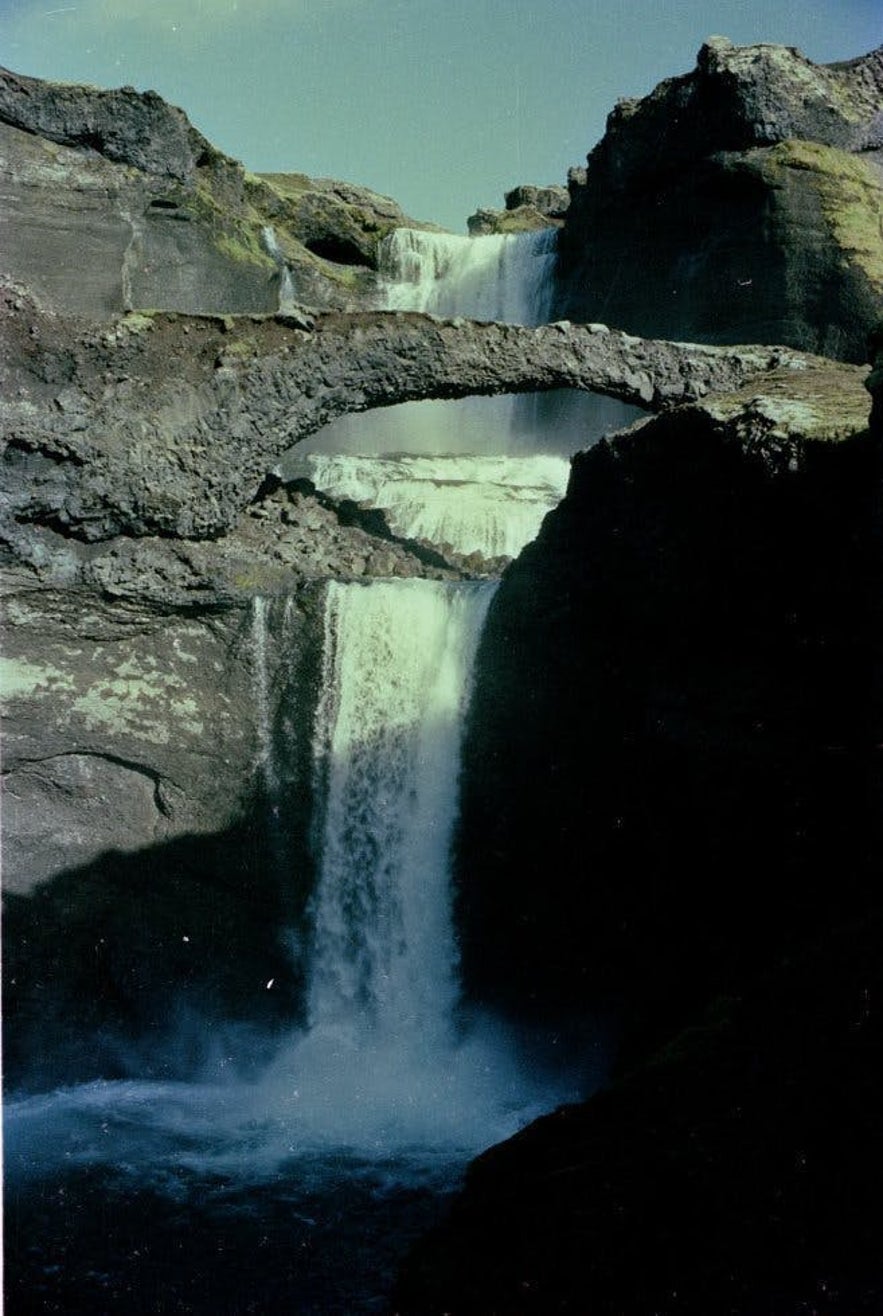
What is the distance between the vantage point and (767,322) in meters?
17.0

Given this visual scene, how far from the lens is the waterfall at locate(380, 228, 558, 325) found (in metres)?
20.8

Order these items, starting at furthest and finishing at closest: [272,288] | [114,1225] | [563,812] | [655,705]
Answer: [272,288]
[563,812]
[655,705]
[114,1225]

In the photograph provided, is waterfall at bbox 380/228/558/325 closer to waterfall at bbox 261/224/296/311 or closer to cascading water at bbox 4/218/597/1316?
waterfall at bbox 261/224/296/311

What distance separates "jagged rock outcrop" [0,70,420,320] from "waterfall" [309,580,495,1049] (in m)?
6.31

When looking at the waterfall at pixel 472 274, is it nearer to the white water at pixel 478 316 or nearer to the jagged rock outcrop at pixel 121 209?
the white water at pixel 478 316

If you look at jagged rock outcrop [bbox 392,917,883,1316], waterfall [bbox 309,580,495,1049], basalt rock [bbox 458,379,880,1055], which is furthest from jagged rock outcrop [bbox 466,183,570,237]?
jagged rock outcrop [bbox 392,917,883,1316]

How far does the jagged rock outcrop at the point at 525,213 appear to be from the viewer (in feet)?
89.6

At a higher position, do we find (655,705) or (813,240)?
(813,240)

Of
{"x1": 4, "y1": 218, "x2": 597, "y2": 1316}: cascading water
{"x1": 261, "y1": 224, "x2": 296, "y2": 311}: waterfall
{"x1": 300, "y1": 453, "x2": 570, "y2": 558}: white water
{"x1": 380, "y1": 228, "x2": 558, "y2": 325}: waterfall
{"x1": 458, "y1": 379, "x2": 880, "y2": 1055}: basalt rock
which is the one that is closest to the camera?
{"x1": 458, "y1": 379, "x2": 880, "y2": 1055}: basalt rock

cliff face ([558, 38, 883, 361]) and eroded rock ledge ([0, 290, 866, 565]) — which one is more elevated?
cliff face ([558, 38, 883, 361])

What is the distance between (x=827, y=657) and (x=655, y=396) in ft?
21.6

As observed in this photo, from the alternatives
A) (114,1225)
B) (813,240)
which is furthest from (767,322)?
(114,1225)

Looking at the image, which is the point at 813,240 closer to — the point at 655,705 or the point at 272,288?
the point at 272,288

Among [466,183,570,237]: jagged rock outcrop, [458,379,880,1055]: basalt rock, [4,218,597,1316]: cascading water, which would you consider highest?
[466,183,570,237]: jagged rock outcrop
